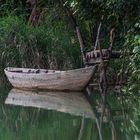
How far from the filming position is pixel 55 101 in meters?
11.8

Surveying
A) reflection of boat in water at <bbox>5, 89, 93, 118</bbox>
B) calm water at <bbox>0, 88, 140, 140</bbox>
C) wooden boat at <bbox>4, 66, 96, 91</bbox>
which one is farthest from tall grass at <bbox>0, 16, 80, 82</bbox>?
calm water at <bbox>0, 88, 140, 140</bbox>

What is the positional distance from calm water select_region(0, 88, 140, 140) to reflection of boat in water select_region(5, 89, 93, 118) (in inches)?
8.9

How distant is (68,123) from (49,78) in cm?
427

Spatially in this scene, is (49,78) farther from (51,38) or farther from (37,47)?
(51,38)

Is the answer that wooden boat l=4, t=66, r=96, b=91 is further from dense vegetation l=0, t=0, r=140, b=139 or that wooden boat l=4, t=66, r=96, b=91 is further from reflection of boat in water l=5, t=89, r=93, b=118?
dense vegetation l=0, t=0, r=140, b=139

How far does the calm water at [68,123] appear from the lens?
8080 millimetres

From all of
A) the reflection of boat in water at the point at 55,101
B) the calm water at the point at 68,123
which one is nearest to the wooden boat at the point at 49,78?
the reflection of boat in water at the point at 55,101

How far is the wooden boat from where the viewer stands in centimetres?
1291

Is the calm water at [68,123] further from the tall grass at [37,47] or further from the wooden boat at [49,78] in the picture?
the tall grass at [37,47]

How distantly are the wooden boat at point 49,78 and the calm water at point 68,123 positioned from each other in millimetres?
1413

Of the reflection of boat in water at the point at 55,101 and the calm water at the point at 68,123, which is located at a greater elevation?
the calm water at the point at 68,123

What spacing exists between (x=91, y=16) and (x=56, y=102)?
7.00ft

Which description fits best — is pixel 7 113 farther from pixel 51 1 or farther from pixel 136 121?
pixel 51 1

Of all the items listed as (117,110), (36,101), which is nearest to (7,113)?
(36,101)
